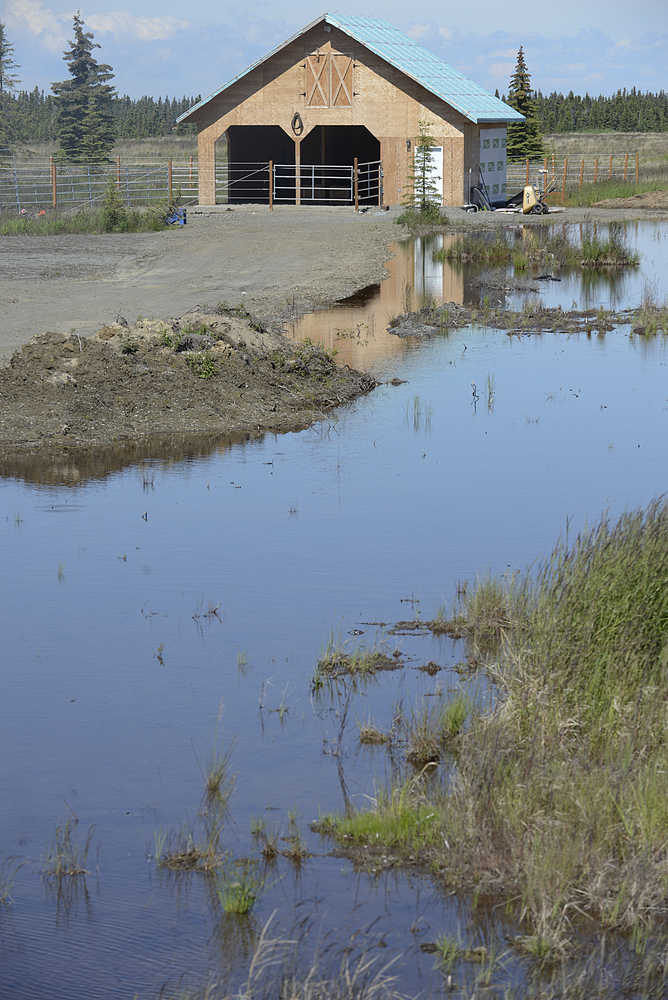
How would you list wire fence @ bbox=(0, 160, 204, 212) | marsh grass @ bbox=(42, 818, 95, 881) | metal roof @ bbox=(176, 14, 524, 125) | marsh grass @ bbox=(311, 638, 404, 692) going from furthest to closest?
wire fence @ bbox=(0, 160, 204, 212) < metal roof @ bbox=(176, 14, 524, 125) < marsh grass @ bbox=(311, 638, 404, 692) < marsh grass @ bbox=(42, 818, 95, 881)

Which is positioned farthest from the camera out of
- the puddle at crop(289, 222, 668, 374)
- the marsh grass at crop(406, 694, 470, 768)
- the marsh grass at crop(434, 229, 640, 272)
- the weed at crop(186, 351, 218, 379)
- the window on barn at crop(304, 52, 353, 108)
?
the window on barn at crop(304, 52, 353, 108)

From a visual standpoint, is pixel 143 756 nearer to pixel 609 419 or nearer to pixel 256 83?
pixel 609 419

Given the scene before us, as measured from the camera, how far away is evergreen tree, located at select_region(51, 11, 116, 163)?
81.9 metres

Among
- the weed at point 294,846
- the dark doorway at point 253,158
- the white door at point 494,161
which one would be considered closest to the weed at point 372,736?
the weed at point 294,846

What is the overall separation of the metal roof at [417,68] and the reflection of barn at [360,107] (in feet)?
0.22

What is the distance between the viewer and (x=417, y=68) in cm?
4862

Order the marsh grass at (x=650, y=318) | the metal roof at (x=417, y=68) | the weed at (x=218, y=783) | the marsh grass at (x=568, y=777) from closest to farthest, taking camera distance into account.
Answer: the marsh grass at (x=568, y=777) → the weed at (x=218, y=783) → the marsh grass at (x=650, y=318) → the metal roof at (x=417, y=68)

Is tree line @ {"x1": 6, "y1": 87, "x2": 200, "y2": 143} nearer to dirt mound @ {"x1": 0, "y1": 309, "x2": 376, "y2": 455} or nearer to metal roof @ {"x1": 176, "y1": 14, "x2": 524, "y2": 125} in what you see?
metal roof @ {"x1": 176, "y1": 14, "x2": 524, "y2": 125}

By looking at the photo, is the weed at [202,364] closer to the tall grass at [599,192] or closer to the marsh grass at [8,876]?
the marsh grass at [8,876]

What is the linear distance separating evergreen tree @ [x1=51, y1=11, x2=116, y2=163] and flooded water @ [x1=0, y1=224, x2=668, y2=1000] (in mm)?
67521

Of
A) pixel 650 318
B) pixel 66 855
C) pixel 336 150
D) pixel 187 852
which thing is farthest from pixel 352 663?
pixel 336 150

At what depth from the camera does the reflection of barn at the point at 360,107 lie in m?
47.3

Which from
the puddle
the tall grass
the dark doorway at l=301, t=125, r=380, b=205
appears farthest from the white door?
the puddle

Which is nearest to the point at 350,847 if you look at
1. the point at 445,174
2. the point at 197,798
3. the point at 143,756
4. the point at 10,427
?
the point at 197,798
